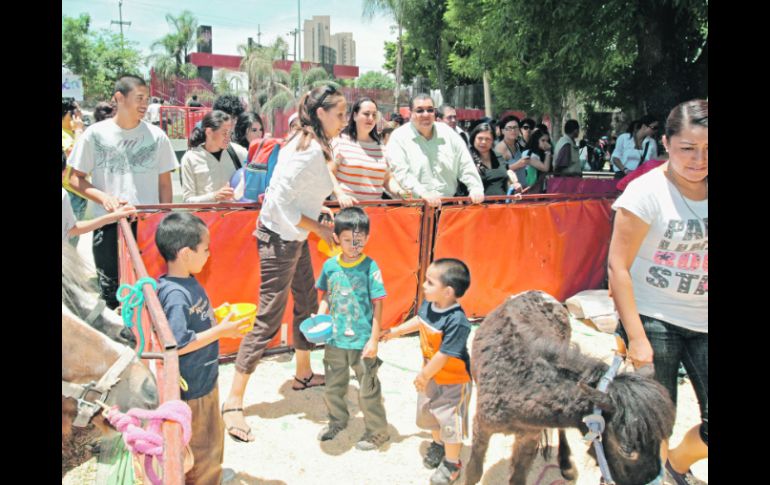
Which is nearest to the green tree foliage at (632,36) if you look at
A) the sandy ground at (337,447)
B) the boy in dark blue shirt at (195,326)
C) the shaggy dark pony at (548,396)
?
the sandy ground at (337,447)

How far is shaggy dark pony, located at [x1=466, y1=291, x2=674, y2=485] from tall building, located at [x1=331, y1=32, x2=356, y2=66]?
11639cm

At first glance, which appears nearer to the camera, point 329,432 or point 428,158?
point 329,432

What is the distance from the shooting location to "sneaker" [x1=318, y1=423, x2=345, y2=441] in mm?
3916

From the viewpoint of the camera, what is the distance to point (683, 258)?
113 inches

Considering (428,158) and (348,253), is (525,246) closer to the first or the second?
(428,158)

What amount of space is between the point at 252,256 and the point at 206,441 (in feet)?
8.17

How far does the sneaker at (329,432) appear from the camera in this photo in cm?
392

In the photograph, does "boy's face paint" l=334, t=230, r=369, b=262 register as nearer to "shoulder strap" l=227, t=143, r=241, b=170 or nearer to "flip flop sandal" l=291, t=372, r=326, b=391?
"flip flop sandal" l=291, t=372, r=326, b=391

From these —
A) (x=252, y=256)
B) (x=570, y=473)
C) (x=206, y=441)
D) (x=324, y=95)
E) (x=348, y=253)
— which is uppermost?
(x=324, y=95)

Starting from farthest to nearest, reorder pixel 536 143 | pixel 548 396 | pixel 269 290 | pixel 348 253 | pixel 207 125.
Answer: pixel 536 143 → pixel 207 125 → pixel 269 290 → pixel 348 253 → pixel 548 396

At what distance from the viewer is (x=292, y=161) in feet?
12.6

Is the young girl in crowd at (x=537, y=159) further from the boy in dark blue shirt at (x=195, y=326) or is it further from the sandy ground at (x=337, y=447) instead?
the boy in dark blue shirt at (x=195, y=326)

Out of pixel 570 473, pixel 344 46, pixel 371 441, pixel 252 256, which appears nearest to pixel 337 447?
pixel 371 441

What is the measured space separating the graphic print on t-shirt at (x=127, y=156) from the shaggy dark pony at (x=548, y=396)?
2.95m
